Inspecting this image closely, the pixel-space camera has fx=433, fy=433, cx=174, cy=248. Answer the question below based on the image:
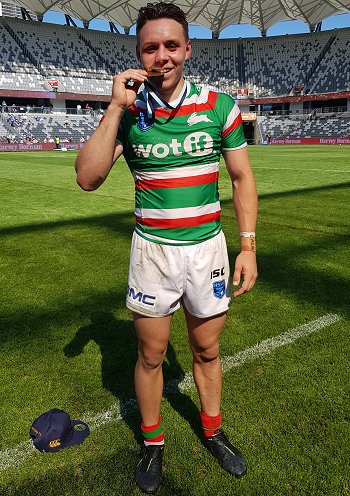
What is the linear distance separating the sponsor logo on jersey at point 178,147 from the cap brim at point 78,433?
1.52m

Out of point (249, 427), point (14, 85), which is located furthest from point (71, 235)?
point (14, 85)

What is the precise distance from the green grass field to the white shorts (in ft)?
2.69

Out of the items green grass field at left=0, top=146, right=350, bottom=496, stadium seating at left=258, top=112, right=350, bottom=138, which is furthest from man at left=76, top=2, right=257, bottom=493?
stadium seating at left=258, top=112, right=350, bottom=138

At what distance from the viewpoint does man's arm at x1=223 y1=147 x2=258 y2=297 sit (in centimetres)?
201

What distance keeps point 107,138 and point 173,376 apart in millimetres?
1794

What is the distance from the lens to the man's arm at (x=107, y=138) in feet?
5.58

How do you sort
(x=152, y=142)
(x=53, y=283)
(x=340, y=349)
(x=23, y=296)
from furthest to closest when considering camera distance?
(x=53, y=283), (x=23, y=296), (x=340, y=349), (x=152, y=142)

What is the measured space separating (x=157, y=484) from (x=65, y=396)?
931 mm

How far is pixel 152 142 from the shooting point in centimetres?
186

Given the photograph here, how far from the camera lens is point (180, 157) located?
1.90 meters

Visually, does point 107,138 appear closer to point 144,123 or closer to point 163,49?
point 144,123

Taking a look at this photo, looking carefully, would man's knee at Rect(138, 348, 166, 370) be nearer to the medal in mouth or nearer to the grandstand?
the medal in mouth

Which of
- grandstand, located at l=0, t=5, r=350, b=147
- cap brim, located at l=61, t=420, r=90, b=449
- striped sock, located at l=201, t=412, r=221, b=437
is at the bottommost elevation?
cap brim, located at l=61, t=420, r=90, b=449

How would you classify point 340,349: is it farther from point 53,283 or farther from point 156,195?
point 53,283
